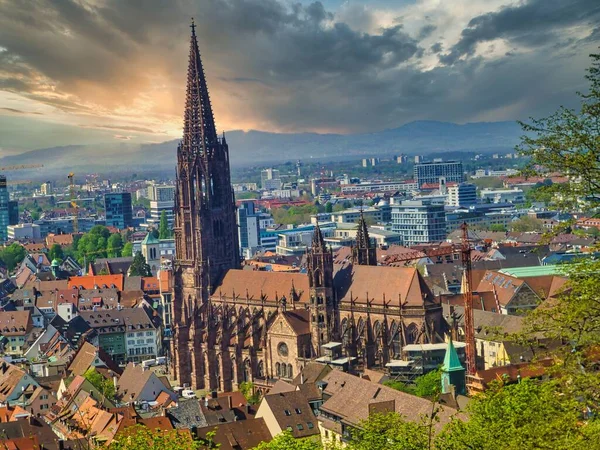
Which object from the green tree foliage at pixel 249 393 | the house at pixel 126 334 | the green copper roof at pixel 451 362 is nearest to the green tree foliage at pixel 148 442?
the green copper roof at pixel 451 362

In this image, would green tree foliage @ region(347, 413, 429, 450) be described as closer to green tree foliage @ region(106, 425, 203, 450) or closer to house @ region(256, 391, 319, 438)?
green tree foliage @ region(106, 425, 203, 450)

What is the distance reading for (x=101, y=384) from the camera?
101 meters

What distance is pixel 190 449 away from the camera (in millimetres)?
46344

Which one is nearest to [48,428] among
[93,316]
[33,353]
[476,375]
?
[476,375]

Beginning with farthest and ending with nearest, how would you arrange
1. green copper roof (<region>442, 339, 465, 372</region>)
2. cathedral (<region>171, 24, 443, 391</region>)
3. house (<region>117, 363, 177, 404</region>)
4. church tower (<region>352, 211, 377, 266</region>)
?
church tower (<region>352, 211, 377, 266</region>) → cathedral (<region>171, 24, 443, 391</region>) → house (<region>117, 363, 177, 404</region>) → green copper roof (<region>442, 339, 465, 372</region>)

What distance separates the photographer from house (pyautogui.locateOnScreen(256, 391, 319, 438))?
7975 cm

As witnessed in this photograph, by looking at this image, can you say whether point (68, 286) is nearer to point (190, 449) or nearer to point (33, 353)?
point (33, 353)

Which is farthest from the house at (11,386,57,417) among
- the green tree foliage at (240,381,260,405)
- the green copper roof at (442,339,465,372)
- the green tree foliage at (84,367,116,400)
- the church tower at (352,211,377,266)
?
the church tower at (352,211,377,266)

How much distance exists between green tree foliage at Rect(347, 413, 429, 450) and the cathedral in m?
63.9

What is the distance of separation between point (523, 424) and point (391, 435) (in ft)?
18.6

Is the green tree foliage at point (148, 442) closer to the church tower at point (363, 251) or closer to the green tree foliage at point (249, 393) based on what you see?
the green tree foliage at point (249, 393)

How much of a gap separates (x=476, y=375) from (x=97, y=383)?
39395 millimetres

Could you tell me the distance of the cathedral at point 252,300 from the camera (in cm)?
10994

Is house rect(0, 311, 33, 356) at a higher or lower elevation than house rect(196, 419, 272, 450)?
lower
